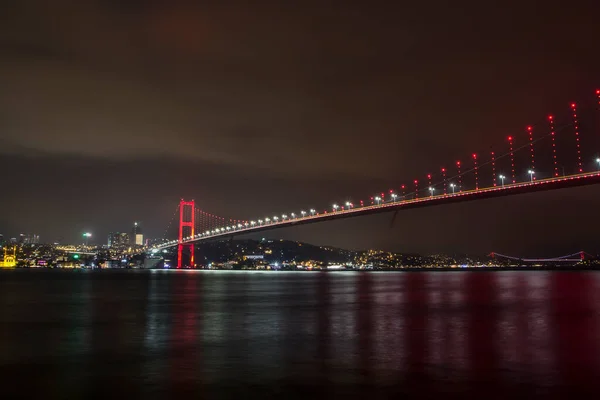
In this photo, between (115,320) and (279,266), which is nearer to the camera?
(115,320)

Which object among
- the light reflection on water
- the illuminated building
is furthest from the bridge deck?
the illuminated building

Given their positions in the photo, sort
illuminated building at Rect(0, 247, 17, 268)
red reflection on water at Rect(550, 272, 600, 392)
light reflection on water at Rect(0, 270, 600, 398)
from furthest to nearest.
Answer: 1. illuminated building at Rect(0, 247, 17, 268)
2. red reflection on water at Rect(550, 272, 600, 392)
3. light reflection on water at Rect(0, 270, 600, 398)

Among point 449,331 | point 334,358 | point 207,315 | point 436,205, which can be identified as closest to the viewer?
point 334,358

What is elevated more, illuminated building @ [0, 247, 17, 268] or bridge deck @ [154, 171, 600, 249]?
bridge deck @ [154, 171, 600, 249]

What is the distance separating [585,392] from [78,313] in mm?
18359

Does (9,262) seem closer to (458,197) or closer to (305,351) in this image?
(458,197)

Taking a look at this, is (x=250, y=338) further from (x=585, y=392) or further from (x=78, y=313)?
(x=78, y=313)

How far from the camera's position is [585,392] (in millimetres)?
8258

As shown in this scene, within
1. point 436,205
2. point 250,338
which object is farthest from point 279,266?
point 250,338

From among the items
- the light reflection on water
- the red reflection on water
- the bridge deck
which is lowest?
the red reflection on water

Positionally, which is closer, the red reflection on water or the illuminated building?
the red reflection on water

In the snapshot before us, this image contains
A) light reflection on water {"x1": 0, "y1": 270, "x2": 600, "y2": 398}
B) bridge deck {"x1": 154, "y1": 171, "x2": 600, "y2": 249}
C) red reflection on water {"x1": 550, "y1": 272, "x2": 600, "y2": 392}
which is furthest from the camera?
bridge deck {"x1": 154, "y1": 171, "x2": 600, "y2": 249}

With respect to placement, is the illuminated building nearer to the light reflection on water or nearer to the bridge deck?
the bridge deck

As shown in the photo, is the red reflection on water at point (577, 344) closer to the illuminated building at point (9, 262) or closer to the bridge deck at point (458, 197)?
the bridge deck at point (458, 197)
